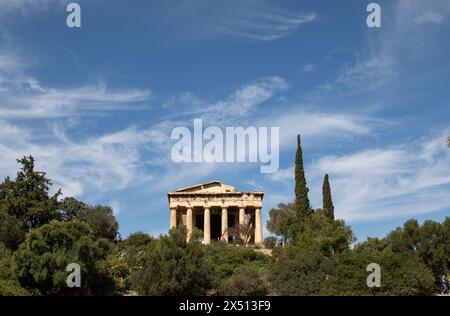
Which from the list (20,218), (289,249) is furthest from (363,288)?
(20,218)

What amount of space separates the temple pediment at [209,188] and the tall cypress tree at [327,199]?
13.3 meters

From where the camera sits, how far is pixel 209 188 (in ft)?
209

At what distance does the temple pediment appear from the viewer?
63.4m

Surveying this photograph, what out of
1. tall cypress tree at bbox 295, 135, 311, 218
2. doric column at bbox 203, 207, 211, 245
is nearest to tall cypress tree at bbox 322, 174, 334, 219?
tall cypress tree at bbox 295, 135, 311, 218

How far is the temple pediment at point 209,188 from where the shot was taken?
63.4 m

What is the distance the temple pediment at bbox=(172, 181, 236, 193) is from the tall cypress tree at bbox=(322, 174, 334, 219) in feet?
43.7

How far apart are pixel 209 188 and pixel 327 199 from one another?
1622 centimetres

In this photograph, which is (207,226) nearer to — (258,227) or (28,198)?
(258,227)

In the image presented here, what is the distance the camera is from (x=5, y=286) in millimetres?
33500

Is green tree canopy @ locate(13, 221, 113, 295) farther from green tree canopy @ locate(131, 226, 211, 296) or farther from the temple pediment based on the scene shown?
the temple pediment
